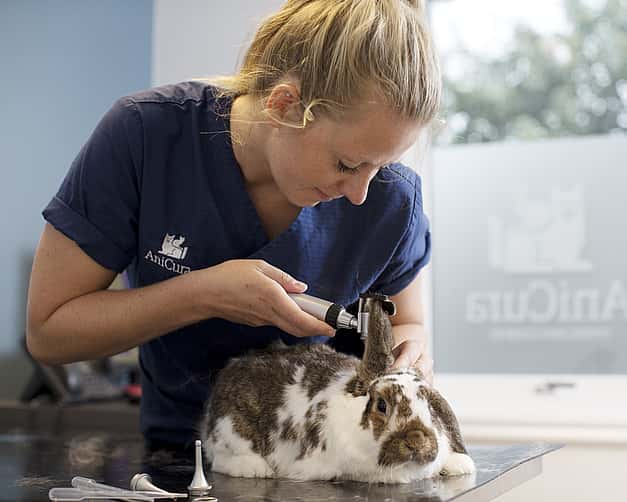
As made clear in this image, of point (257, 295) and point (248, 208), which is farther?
point (248, 208)

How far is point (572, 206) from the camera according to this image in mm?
2492

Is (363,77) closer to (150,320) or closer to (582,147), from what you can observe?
(150,320)

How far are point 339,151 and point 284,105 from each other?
10cm

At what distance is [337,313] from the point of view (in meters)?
1.14

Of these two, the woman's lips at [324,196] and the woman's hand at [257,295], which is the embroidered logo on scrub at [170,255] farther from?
the woman's lips at [324,196]

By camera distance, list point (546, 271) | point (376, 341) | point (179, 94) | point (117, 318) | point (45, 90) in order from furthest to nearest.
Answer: point (45, 90) < point (546, 271) < point (179, 94) < point (117, 318) < point (376, 341)

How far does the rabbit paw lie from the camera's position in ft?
3.53

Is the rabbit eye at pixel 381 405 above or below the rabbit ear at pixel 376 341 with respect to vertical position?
below

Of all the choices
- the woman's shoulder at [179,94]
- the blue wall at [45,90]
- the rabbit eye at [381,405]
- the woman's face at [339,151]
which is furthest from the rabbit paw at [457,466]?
the blue wall at [45,90]

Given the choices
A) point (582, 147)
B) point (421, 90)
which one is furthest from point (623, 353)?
point (421, 90)

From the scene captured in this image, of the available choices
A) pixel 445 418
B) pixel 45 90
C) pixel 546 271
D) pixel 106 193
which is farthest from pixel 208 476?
pixel 45 90

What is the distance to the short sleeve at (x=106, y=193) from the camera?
1231 millimetres

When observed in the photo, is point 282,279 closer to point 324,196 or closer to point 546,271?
point 324,196

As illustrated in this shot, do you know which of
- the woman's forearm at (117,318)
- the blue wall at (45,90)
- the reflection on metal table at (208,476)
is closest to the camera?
the reflection on metal table at (208,476)
